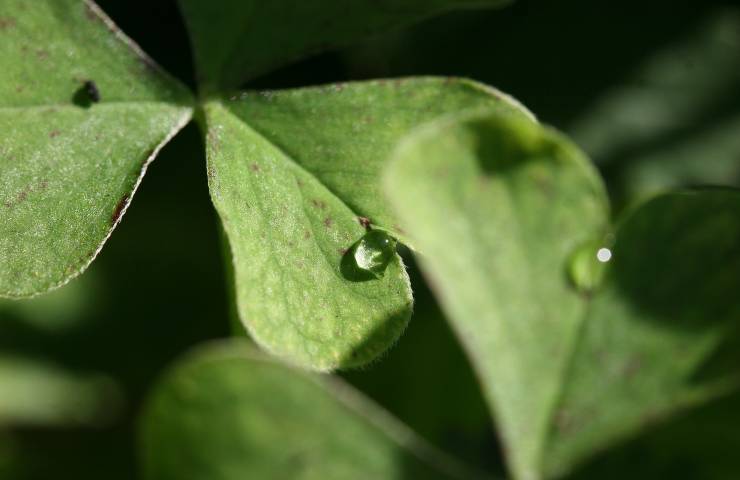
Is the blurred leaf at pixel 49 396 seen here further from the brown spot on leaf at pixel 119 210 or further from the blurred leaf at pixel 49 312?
the brown spot on leaf at pixel 119 210

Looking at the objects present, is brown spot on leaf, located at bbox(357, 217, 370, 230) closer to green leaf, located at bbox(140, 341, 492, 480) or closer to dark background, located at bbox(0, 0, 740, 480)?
green leaf, located at bbox(140, 341, 492, 480)

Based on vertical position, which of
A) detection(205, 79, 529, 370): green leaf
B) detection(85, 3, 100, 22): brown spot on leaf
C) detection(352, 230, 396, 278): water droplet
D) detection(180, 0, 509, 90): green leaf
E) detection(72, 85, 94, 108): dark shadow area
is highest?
detection(85, 3, 100, 22): brown spot on leaf

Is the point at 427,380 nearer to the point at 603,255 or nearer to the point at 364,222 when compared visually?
the point at 364,222

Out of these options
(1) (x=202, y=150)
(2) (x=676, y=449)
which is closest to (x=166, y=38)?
(1) (x=202, y=150)

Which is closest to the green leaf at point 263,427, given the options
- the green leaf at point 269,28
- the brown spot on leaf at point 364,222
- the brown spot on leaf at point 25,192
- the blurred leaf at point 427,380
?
the brown spot on leaf at point 364,222

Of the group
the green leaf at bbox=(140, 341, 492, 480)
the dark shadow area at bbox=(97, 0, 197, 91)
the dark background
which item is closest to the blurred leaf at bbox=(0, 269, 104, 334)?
the dark background

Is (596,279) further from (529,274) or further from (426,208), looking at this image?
(426,208)

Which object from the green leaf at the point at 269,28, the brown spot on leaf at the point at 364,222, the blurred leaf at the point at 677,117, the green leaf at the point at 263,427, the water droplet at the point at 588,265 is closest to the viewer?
the green leaf at the point at 263,427
